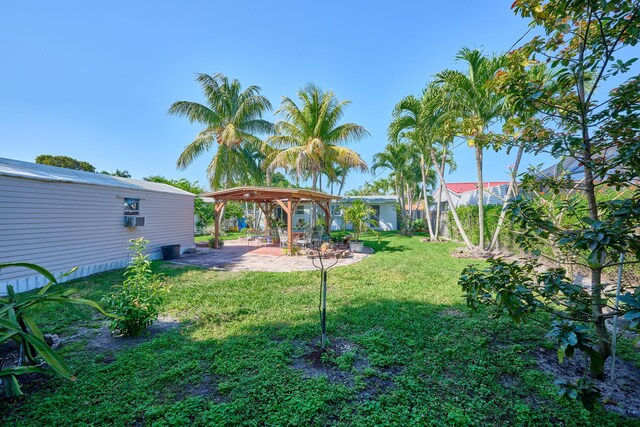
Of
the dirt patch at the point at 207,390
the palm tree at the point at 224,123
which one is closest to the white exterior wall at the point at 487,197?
the palm tree at the point at 224,123

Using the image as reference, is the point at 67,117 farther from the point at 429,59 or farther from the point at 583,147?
the point at 583,147

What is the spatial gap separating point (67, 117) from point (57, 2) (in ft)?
29.4

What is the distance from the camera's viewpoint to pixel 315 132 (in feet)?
44.4

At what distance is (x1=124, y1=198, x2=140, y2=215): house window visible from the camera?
28.9 feet

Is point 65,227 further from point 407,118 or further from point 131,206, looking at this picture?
point 407,118

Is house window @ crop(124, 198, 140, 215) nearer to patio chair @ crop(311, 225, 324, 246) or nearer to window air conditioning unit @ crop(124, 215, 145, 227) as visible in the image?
window air conditioning unit @ crop(124, 215, 145, 227)

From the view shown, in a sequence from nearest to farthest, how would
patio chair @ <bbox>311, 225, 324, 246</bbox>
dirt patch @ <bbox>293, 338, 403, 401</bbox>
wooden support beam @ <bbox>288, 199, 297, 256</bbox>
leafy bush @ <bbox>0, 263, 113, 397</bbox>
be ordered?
leafy bush @ <bbox>0, 263, 113, 397</bbox> < dirt patch @ <bbox>293, 338, 403, 401</bbox> < wooden support beam @ <bbox>288, 199, 297, 256</bbox> < patio chair @ <bbox>311, 225, 324, 246</bbox>

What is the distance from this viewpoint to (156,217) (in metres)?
10.0

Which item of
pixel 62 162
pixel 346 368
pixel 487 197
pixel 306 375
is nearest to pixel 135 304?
pixel 306 375

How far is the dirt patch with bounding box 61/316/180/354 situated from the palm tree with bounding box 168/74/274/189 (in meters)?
11.8

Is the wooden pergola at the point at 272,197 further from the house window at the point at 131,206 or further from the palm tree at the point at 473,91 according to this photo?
the palm tree at the point at 473,91

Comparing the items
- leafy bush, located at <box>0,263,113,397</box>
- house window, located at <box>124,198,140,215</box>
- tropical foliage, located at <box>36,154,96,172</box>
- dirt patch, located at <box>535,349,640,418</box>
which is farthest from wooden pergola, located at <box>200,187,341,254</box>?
tropical foliage, located at <box>36,154,96,172</box>

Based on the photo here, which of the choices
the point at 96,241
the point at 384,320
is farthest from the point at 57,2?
the point at 384,320

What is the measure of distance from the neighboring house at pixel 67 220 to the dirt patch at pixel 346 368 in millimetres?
7465
